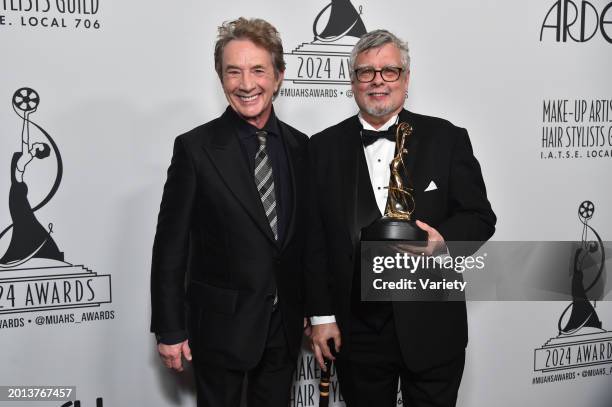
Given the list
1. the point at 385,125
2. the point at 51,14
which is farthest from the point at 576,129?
the point at 51,14

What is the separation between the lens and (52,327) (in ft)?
7.15

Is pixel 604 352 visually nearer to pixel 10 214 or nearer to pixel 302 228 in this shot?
pixel 302 228

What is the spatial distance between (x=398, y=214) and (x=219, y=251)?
0.52 m

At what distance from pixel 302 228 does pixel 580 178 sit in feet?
5.58

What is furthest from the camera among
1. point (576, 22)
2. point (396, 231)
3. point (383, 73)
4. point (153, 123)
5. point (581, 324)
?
point (581, 324)

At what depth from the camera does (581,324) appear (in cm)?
296

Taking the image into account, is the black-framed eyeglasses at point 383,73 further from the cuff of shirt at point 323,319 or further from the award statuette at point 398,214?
the cuff of shirt at point 323,319

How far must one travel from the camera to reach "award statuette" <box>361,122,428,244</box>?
5.24ft

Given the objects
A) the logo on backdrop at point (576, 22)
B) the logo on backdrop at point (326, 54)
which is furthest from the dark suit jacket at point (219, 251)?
the logo on backdrop at point (576, 22)

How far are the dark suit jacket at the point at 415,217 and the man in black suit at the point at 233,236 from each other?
100 millimetres

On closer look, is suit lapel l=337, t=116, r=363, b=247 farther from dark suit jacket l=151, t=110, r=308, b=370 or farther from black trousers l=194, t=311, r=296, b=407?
black trousers l=194, t=311, r=296, b=407

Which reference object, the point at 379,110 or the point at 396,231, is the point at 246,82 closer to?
the point at 379,110

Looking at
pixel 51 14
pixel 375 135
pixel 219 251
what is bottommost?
pixel 219 251

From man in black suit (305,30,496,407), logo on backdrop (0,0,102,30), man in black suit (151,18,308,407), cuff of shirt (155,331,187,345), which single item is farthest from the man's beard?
logo on backdrop (0,0,102,30)
